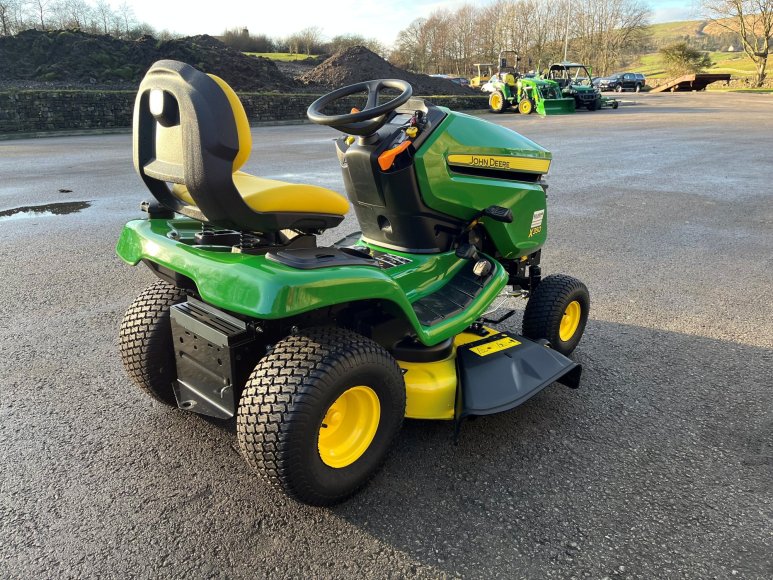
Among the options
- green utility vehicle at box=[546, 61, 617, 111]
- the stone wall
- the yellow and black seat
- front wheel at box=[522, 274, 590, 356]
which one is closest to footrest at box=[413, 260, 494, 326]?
front wheel at box=[522, 274, 590, 356]

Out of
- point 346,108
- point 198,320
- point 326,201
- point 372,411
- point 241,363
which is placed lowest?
point 372,411

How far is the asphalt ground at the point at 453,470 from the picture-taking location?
1.85m

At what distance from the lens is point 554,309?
3021 millimetres

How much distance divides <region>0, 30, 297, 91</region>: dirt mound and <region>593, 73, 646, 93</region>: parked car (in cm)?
2994

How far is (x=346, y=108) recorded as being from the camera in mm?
18719

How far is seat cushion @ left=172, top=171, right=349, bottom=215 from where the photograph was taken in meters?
1.98

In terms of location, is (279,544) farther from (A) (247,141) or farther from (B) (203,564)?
(A) (247,141)

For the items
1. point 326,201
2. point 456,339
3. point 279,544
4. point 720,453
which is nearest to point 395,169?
point 326,201

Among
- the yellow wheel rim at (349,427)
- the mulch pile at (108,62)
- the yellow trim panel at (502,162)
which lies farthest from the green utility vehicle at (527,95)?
A: the yellow wheel rim at (349,427)

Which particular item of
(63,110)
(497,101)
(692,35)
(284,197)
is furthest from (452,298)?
(692,35)

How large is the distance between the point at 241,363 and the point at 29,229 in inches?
199

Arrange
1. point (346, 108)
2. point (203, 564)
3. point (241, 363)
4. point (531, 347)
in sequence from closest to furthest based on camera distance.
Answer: point (203, 564) < point (241, 363) < point (531, 347) < point (346, 108)

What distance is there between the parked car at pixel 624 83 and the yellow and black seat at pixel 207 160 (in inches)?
1947

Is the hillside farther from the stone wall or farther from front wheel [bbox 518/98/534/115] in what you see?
the stone wall
